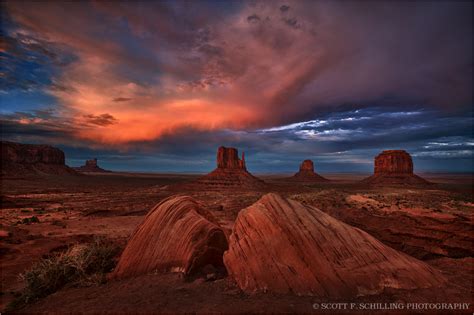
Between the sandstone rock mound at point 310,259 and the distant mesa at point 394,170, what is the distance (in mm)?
111920

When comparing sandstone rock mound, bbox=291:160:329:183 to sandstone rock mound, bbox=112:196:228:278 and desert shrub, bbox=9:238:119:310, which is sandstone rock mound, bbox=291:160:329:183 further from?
desert shrub, bbox=9:238:119:310

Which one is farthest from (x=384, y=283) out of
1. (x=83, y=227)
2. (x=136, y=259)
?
(x=83, y=227)

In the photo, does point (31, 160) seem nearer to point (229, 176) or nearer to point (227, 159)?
point (227, 159)

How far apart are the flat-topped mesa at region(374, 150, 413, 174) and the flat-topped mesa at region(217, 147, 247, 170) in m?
69.3

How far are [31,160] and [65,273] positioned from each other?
501ft

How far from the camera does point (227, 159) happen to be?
107688mm

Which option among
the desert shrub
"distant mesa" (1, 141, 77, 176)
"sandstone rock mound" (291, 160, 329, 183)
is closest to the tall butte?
"sandstone rock mound" (291, 160, 329, 183)

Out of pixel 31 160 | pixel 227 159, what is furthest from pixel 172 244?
pixel 31 160

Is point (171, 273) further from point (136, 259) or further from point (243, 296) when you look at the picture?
point (243, 296)

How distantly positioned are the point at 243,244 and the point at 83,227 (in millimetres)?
21297

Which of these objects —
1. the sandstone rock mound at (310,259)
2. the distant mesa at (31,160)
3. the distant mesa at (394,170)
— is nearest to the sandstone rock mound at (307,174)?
the distant mesa at (394,170)

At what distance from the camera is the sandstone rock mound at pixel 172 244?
9.12 meters

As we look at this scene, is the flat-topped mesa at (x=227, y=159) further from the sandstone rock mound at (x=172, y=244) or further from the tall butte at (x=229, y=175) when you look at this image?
the sandstone rock mound at (x=172, y=244)

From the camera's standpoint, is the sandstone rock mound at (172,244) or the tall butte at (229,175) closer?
the sandstone rock mound at (172,244)
